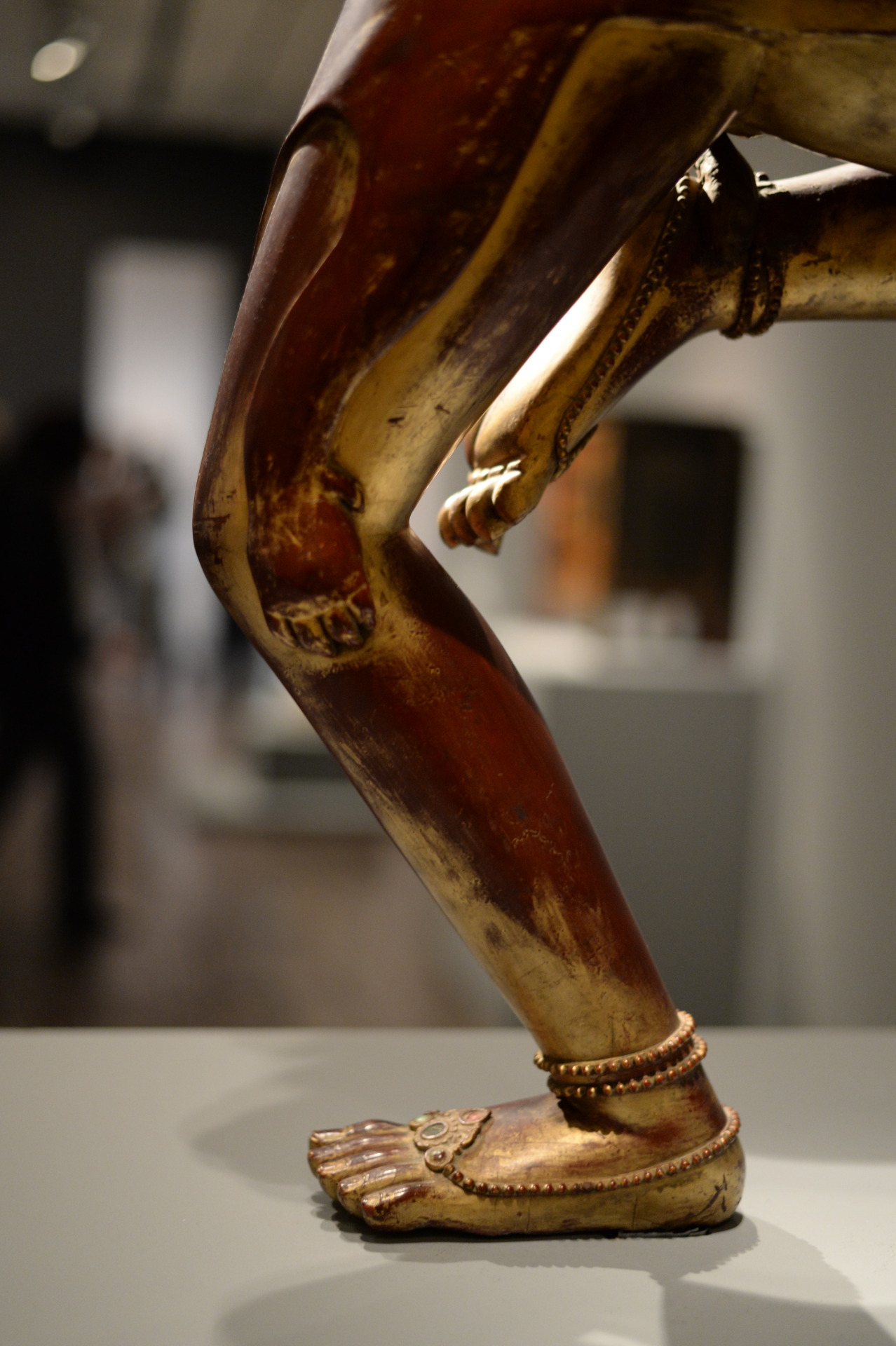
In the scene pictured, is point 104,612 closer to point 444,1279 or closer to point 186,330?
point 186,330

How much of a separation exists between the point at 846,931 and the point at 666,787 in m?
0.53

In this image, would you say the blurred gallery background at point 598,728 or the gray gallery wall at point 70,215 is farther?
the gray gallery wall at point 70,215

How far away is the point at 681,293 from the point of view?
38.7 inches

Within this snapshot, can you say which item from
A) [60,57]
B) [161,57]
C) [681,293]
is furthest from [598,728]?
[161,57]

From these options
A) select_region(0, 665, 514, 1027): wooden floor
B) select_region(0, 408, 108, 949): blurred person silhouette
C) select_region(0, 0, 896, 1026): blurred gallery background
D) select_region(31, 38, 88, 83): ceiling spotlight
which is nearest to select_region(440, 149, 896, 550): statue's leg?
select_region(0, 0, 896, 1026): blurred gallery background

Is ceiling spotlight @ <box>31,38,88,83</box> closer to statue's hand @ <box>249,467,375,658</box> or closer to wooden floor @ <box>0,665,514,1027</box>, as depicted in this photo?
wooden floor @ <box>0,665,514,1027</box>

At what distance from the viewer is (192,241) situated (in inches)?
298

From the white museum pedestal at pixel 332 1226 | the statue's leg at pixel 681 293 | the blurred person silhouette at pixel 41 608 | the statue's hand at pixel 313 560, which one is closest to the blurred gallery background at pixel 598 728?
the blurred person silhouette at pixel 41 608

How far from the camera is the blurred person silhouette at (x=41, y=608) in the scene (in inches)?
125

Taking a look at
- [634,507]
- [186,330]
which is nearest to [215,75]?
[186,330]

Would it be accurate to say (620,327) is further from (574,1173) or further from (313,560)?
(574,1173)

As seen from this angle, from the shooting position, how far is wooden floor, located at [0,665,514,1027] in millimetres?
3172

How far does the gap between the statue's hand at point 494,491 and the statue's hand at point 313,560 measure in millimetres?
135

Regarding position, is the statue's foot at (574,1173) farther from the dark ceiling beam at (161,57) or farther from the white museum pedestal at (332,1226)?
the dark ceiling beam at (161,57)
